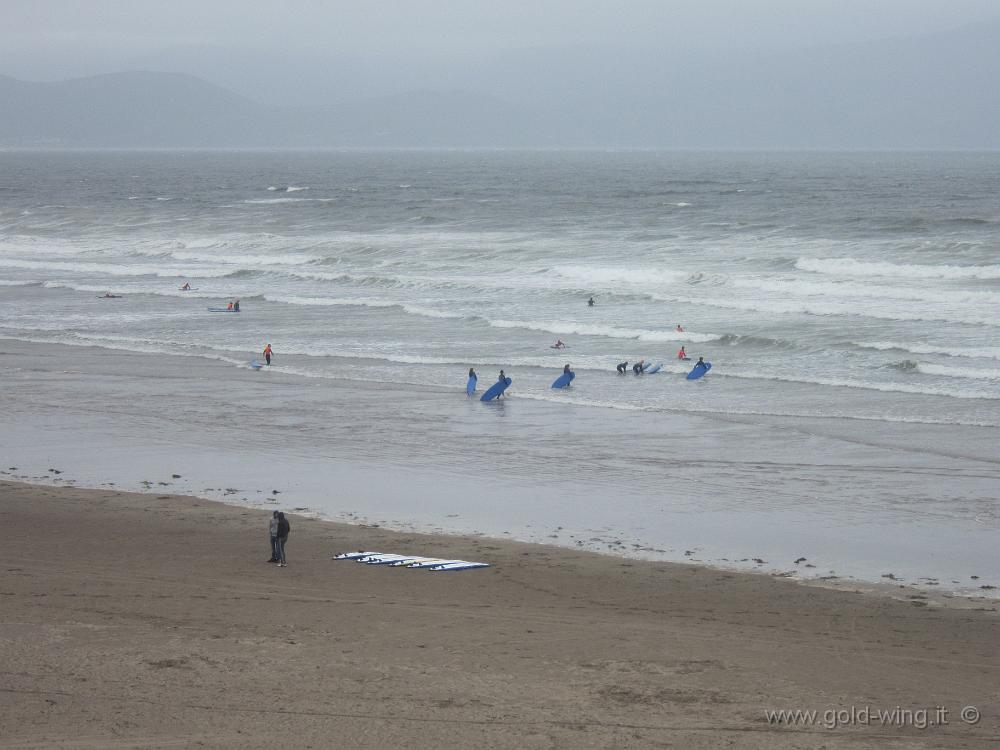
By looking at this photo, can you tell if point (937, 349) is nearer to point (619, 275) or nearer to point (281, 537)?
point (619, 275)

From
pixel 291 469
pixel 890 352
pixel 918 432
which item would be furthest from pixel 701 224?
pixel 291 469

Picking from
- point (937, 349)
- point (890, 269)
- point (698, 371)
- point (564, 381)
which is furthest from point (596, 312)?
point (890, 269)

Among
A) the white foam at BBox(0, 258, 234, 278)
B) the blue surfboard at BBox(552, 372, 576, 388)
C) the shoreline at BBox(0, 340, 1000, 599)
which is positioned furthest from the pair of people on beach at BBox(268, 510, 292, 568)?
the white foam at BBox(0, 258, 234, 278)

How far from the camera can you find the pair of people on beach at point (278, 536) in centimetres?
1545

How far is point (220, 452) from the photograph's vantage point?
22.3 metres

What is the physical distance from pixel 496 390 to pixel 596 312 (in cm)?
1508

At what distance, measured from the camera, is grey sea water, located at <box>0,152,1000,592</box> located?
23922mm

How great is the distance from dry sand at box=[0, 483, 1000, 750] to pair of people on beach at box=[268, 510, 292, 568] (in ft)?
0.57

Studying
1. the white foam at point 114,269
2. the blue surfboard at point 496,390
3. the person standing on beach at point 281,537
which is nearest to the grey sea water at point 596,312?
A: the white foam at point 114,269

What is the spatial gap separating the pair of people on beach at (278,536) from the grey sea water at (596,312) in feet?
16.8

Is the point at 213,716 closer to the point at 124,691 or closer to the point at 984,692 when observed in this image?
the point at 124,691

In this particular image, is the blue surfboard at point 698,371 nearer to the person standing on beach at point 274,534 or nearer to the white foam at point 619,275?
the person standing on beach at point 274,534

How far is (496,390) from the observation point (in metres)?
27.6

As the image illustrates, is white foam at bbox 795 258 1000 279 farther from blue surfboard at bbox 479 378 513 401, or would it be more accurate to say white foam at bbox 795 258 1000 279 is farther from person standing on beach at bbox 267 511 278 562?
person standing on beach at bbox 267 511 278 562
